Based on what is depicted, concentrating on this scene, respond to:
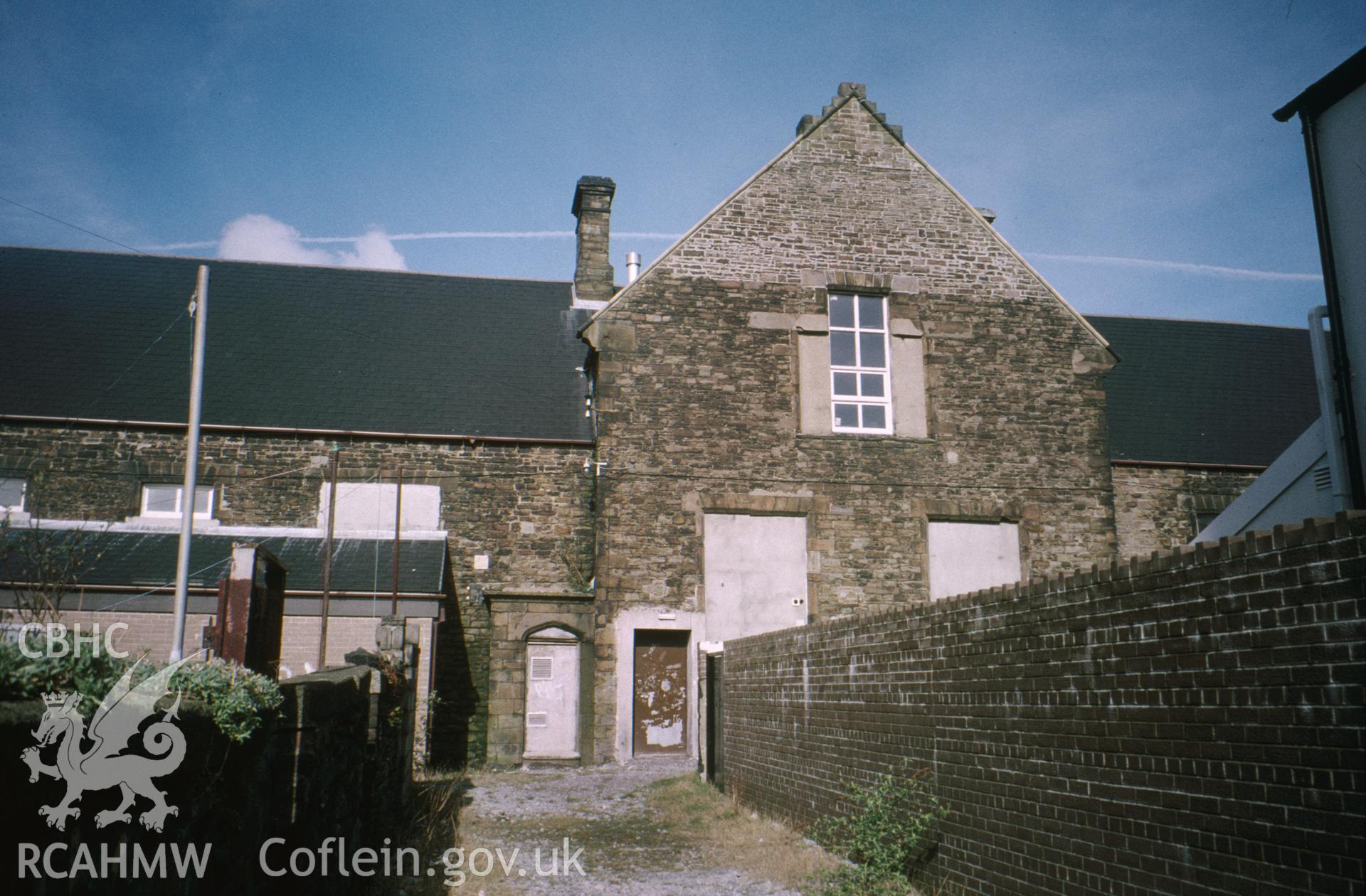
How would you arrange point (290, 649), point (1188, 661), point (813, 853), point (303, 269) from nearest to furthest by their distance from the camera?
point (1188, 661)
point (813, 853)
point (290, 649)
point (303, 269)

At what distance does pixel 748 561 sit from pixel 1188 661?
12521 mm

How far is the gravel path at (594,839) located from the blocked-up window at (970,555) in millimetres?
5550

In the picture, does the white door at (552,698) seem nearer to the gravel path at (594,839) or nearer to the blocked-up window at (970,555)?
the gravel path at (594,839)

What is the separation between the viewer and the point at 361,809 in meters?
7.90

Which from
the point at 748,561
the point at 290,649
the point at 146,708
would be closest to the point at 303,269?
the point at 290,649

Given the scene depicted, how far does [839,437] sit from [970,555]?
2986 millimetres

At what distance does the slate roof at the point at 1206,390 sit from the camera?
70.3ft

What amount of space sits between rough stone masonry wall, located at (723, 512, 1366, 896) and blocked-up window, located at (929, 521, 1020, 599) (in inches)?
376

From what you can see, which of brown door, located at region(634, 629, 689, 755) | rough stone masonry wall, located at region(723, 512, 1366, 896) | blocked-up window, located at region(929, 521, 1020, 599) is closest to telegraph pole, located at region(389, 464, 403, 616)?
brown door, located at region(634, 629, 689, 755)

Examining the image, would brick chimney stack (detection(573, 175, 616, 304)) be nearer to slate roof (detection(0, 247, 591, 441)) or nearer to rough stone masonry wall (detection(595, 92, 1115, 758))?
slate roof (detection(0, 247, 591, 441))

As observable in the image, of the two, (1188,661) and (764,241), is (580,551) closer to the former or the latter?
(764,241)

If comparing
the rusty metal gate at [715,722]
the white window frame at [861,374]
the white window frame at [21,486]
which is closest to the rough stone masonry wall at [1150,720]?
the rusty metal gate at [715,722]

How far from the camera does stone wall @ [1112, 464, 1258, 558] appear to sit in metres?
20.2
